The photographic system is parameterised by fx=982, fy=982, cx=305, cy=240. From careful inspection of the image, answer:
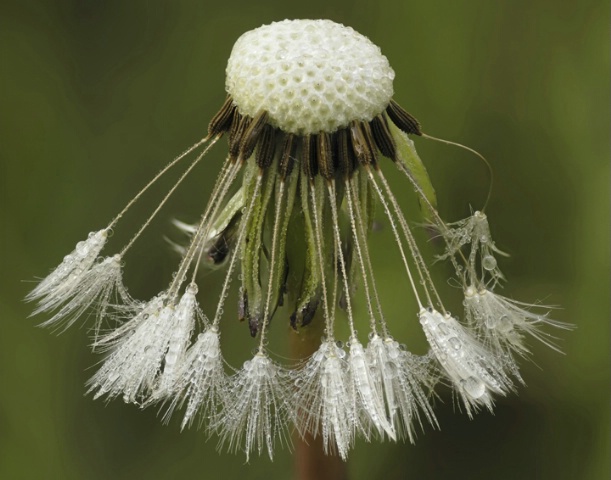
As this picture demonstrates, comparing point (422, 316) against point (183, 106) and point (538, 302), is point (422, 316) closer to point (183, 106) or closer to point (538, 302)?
point (538, 302)

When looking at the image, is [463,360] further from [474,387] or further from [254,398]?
[254,398]

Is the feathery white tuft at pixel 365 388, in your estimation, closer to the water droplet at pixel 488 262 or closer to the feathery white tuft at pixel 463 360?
the feathery white tuft at pixel 463 360

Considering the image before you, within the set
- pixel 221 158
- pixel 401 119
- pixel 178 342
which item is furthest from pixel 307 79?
pixel 221 158

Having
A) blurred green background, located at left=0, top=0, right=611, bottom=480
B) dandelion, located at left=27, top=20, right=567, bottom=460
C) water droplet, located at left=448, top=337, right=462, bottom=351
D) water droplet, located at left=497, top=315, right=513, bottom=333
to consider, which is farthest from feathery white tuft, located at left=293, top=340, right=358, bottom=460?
blurred green background, located at left=0, top=0, right=611, bottom=480

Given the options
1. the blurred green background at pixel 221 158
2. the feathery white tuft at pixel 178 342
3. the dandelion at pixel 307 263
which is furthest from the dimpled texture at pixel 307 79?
the blurred green background at pixel 221 158

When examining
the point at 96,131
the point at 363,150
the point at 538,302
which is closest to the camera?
the point at 363,150

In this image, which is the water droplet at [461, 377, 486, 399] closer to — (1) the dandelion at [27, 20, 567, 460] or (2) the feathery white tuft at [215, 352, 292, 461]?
(1) the dandelion at [27, 20, 567, 460]

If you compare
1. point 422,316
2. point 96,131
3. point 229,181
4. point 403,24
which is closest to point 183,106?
point 96,131
